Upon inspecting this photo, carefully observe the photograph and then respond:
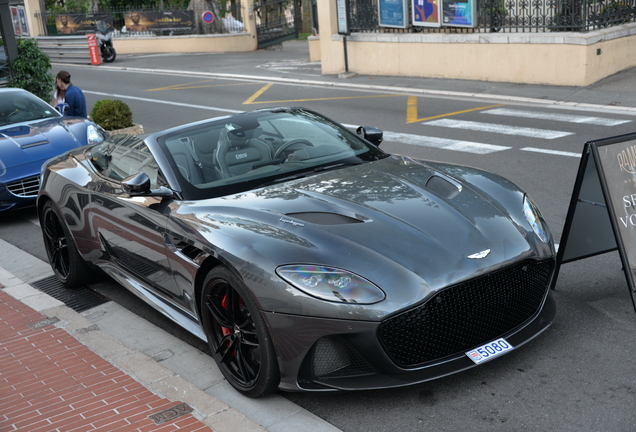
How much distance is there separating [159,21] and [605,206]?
33.4 meters

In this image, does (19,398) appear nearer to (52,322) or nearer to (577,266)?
(52,322)

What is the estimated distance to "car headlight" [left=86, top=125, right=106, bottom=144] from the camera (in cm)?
923

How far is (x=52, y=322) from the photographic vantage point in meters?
5.39

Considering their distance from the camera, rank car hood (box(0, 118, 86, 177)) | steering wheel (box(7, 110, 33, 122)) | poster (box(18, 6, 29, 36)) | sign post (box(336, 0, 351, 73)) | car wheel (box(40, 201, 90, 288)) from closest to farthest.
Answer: car wheel (box(40, 201, 90, 288)) < car hood (box(0, 118, 86, 177)) < steering wheel (box(7, 110, 33, 122)) < sign post (box(336, 0, 351, 73)) < poster (box(18, 6, 29, 36))

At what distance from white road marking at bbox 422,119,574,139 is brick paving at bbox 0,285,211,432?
7902 millimetres

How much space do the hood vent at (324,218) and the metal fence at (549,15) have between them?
12.5 meters

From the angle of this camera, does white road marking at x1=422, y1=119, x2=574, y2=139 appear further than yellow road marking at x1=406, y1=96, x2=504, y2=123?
No

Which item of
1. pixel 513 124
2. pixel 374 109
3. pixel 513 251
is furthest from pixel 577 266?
pixel 374 109

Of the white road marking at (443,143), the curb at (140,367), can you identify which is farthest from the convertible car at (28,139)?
the white road marking at (443,143)

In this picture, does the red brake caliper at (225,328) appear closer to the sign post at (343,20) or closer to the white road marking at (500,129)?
the white road marking at (500,129)

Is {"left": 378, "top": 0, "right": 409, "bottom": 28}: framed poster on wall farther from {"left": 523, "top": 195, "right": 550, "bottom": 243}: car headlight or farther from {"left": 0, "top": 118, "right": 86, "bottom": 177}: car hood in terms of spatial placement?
{"left": 523, "top": 195, "right": 550, "bottom": 243}: car headlight

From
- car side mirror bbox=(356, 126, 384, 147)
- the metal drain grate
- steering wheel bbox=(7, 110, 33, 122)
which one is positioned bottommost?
the metal drain grate

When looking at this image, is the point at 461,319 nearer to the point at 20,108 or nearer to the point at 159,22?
the point at 20,108

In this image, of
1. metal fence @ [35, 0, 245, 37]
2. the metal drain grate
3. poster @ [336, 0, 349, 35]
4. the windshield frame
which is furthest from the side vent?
metal fence @ [35, 0, 245, 37]
